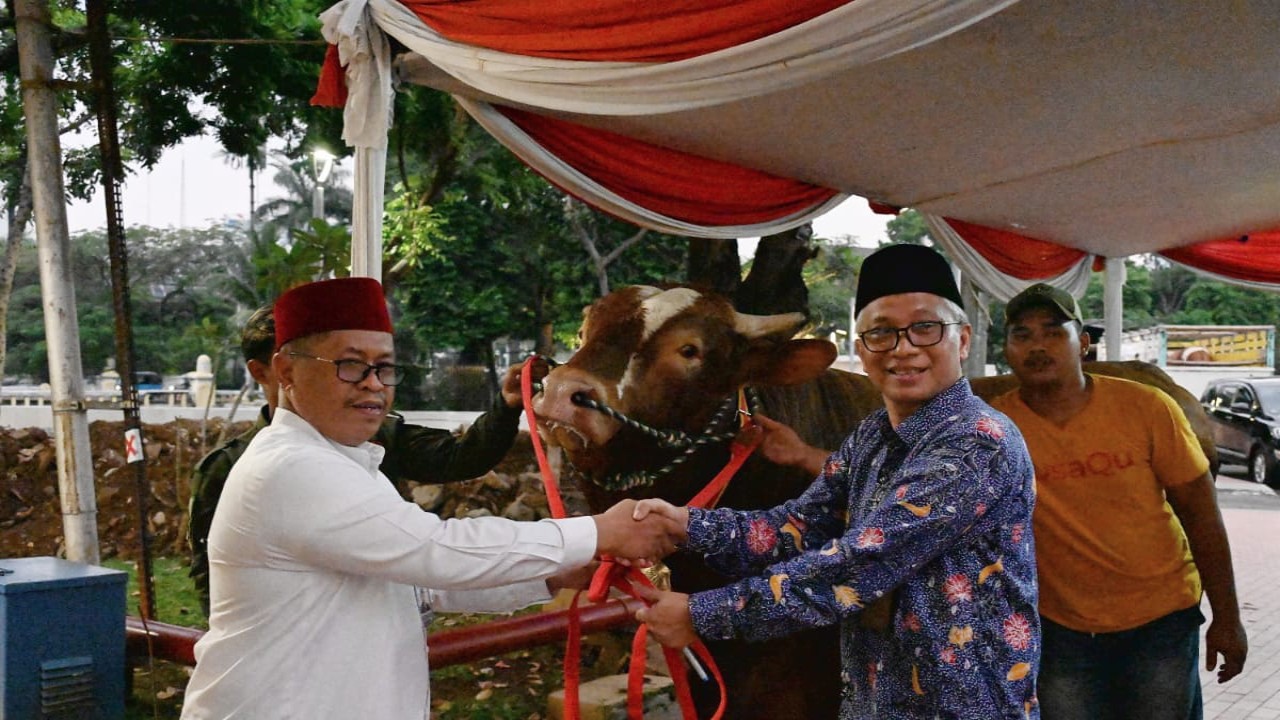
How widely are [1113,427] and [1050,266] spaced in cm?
368

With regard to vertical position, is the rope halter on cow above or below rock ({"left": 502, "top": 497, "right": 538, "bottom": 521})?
above

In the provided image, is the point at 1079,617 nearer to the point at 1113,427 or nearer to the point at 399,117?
the point at 1113,427

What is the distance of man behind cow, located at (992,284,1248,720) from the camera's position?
2.87 m

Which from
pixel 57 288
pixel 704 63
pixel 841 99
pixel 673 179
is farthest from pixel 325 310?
pixel 57 288

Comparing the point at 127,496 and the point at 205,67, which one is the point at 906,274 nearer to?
the point at 205,67

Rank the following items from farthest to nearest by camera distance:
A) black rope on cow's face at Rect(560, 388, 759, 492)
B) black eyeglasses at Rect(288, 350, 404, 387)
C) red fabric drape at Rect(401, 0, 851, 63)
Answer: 1. red fabric drape at Rect(401, 0, 851, 63)
2. black rope on cow's face at Rect(560, 388, 759, 492)
3. black eyeglasses at Rect(288, 350, 404, 387)

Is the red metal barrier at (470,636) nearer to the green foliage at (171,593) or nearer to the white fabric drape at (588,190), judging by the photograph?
the white fabric drape at (588,190)

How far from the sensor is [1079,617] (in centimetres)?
289

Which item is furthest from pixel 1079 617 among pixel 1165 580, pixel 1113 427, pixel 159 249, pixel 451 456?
pixel 159 249

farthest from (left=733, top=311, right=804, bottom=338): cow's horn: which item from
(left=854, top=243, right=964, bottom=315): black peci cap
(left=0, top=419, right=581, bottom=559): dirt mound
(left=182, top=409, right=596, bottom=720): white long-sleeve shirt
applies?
(left=0, top=419, right=581, bottom=559): dirt mound

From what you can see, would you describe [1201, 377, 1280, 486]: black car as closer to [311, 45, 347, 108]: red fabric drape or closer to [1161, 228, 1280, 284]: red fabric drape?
[1161, 228, 1280, 284]: red fabric drape

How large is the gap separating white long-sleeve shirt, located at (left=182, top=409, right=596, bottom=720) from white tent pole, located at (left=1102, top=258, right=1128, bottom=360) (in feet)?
18.9

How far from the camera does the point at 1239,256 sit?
6293 mm

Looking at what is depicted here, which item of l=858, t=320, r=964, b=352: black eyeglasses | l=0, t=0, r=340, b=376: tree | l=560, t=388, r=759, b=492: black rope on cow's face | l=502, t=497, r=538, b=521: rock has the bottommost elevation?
l=502, t=497, r=538, b=521: rock
